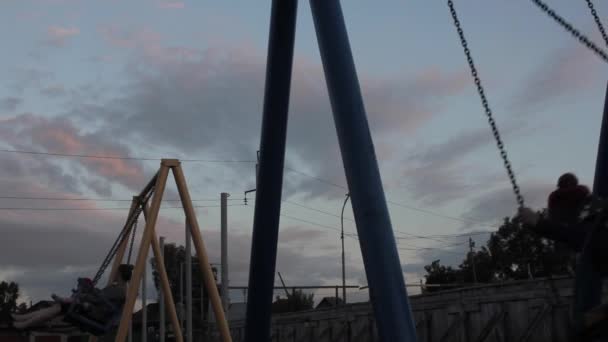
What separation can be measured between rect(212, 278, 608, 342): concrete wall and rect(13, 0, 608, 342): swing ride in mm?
6321

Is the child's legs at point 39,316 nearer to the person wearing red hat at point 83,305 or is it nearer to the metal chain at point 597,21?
the person wearing red hat at point 83,305

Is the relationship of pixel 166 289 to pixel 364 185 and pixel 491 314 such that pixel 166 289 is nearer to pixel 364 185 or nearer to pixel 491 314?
pixel 491 314

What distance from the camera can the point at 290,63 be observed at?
8.69 m

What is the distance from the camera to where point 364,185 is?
6.51 metres

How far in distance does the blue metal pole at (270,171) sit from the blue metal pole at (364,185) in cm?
137

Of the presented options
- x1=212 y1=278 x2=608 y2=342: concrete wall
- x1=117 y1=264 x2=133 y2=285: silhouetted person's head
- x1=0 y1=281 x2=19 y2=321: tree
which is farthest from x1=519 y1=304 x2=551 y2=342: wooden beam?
x1=0 y1=281 x2=19 y2=321: tree

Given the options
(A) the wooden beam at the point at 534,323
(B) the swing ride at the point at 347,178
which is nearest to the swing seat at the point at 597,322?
(B) the swing ride at the point at 347,178

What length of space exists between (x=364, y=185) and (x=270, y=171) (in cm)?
257

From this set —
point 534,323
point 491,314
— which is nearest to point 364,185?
point 534,323

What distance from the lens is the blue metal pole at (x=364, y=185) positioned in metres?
6.24

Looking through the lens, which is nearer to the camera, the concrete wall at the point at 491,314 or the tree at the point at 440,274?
the concrete wall at the point at 491,314

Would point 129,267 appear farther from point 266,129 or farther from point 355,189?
point 355,189

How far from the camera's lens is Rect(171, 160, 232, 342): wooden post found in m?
12.8

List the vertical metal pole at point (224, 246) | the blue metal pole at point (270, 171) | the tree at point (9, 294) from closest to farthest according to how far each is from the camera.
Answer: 1. the blue metal pole at point (270, 171)
2. the vertical metal pole at point (224, 246)
3. the tree at point (9, 294)
